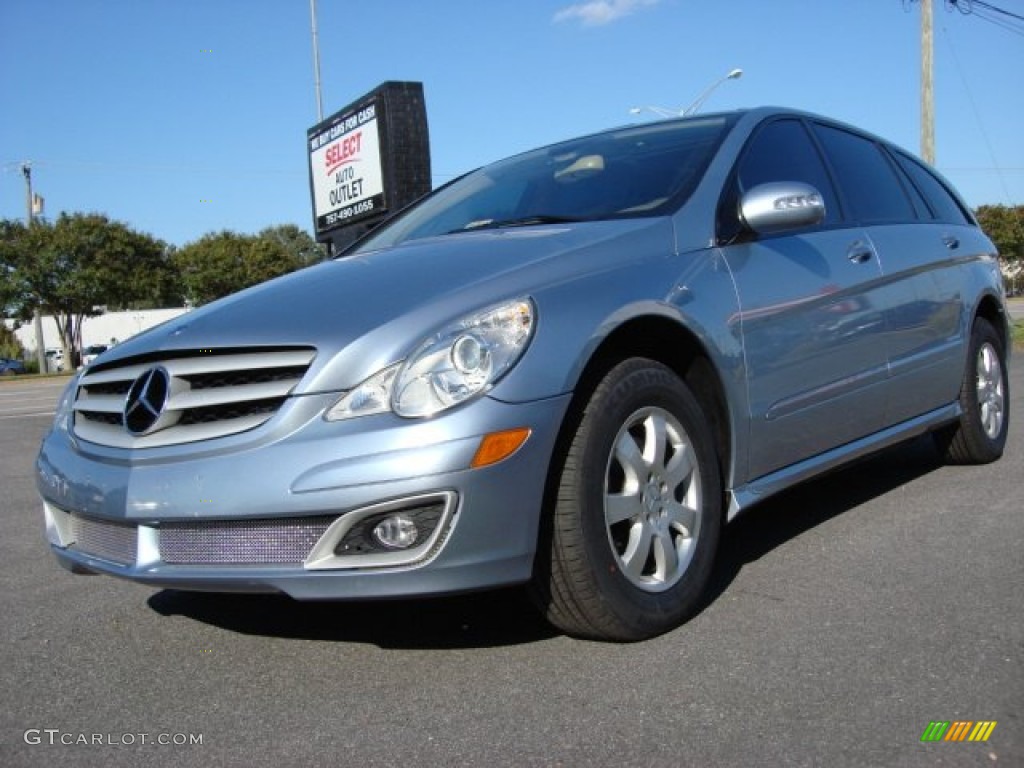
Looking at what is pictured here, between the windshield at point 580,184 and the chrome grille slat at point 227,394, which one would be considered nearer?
the chrome grille slat at point 227,394

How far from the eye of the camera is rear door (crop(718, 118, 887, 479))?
3285 mm

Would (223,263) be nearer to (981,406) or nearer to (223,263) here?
(223,263)

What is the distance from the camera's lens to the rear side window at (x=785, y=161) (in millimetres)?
3672

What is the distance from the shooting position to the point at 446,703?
2443 mm

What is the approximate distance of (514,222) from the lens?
11.9ft

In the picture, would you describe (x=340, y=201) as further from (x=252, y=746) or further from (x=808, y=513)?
(x=252, y=746)

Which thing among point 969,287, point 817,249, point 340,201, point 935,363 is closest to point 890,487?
point 935,363

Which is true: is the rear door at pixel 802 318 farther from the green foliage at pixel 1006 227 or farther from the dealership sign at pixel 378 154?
the green foliage at pixel 1006 227

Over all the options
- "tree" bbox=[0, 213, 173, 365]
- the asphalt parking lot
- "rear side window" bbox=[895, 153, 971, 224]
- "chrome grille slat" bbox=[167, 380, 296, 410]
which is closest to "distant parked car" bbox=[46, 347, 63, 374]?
"tree" bbox=[0, 213, 173, 365]

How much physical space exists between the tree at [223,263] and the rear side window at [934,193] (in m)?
46.7

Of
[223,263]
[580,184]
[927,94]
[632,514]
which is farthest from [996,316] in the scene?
[223,263]

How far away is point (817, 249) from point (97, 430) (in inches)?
101

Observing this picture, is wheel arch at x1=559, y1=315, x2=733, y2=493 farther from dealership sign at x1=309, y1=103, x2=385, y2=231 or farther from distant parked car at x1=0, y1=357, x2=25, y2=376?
distant parked car at x1=0, y1=357, x2=25, y2=376

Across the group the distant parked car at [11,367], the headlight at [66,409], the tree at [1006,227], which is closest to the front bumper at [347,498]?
the headlight at [66,409]
